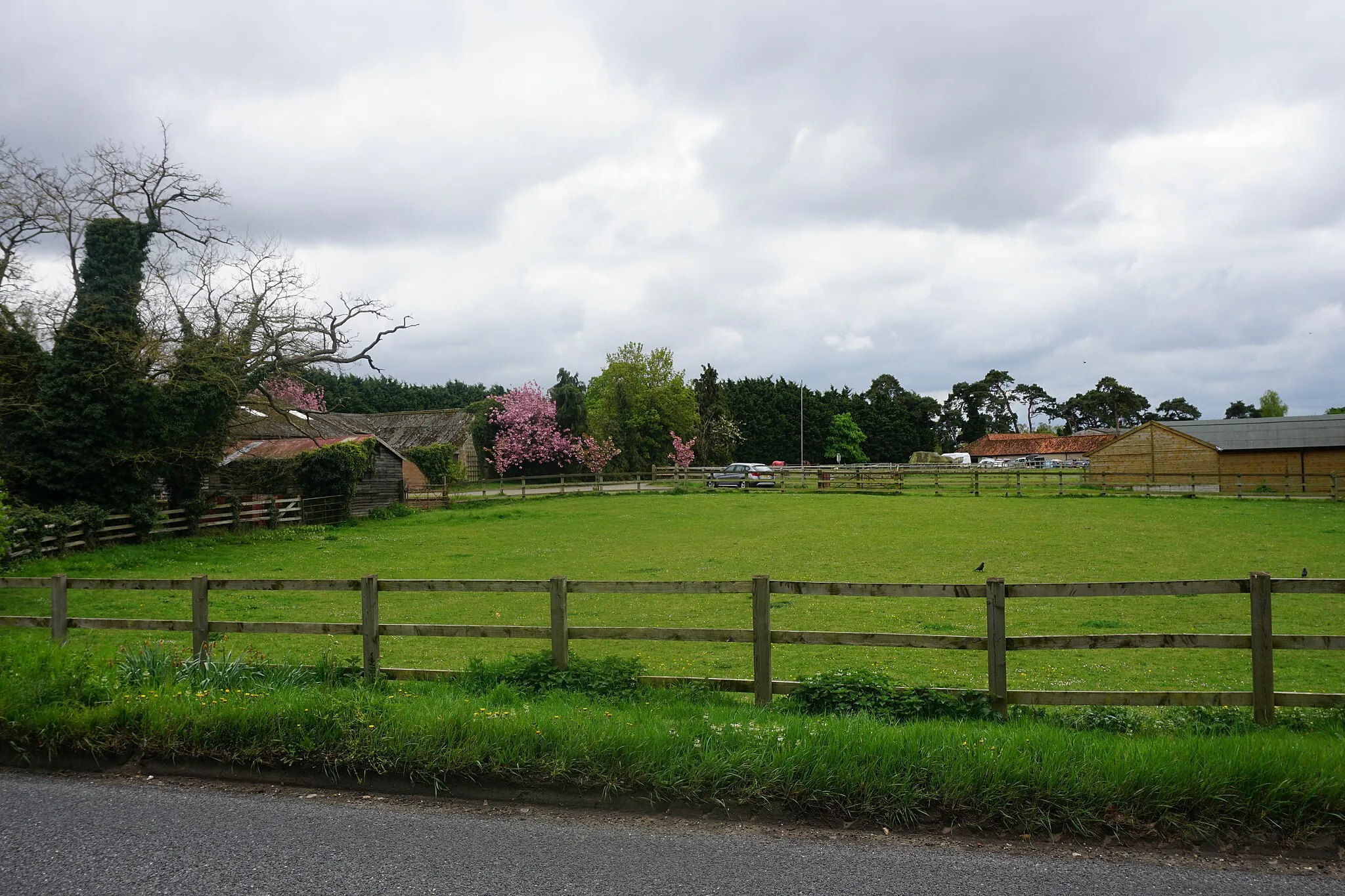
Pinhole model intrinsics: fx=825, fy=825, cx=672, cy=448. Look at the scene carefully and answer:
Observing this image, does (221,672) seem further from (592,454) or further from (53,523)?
(592,454)

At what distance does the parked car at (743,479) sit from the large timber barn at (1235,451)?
57.9ft

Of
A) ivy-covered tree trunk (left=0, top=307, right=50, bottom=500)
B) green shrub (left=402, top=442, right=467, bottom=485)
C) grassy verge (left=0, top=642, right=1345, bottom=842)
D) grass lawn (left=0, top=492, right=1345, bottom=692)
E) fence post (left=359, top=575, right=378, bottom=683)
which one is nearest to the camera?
grassy verge (left=0, top=642, right=1345, bottom=842)

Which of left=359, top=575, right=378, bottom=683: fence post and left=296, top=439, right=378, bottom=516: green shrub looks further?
left=296, top=439, right=378, bottom=516: green shrub

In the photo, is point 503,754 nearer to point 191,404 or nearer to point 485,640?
point 485,640

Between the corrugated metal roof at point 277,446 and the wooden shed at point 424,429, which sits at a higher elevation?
the wooden shed at point 424,429

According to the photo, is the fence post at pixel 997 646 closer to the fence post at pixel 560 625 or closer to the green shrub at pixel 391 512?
the fence post at pixel 560 625

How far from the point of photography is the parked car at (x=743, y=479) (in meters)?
45.7

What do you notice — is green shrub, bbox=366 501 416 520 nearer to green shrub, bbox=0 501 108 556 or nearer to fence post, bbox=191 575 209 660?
green shrub, bbox=0 501 108 556

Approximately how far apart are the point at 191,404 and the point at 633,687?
72.2 ft

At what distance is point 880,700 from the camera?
Answer: 6297 millimetres

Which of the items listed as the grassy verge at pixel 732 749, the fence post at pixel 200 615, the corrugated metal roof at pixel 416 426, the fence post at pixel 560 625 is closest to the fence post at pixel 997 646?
the grassy verge at pixel 732 749

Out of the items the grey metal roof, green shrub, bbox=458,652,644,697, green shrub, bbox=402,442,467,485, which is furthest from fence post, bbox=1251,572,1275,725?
the grey metal roof

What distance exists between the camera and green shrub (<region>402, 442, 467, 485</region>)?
46500 millimetres

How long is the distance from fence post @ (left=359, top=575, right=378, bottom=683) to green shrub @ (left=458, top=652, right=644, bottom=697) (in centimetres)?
75
